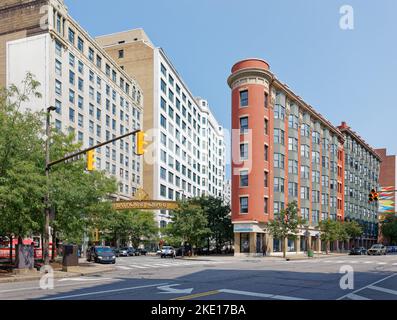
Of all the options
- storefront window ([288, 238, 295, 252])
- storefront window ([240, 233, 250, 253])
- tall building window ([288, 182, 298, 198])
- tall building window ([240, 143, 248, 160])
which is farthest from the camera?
tall building window ([288, 182, 298, 198])

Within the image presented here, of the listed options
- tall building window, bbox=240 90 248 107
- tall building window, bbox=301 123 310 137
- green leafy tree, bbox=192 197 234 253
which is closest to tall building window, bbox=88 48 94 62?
tall building window, bbox=240 90 248 107

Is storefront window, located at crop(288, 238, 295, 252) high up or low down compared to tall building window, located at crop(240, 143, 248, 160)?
down

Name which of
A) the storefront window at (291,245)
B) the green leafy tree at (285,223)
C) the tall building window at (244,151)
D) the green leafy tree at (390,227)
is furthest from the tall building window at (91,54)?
the green leafy tree at (390,227)

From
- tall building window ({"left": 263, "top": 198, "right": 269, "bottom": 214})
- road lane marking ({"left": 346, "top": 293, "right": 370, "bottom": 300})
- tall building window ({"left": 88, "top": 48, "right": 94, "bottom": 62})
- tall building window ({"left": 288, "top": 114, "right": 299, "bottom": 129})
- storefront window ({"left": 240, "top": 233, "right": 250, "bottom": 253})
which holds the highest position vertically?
tall building window ({"left": 88, "top": 48, "right": 94, "bottom": 62})

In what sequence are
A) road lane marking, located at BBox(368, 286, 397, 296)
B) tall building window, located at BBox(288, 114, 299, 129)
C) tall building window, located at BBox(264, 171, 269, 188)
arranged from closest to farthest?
road lane marking, located at BBox(368, 286, 397, 296), tall building window, located at BBox(264, 171, 269, 188), tall building window, located at BBox(288, 114, 299, 129)

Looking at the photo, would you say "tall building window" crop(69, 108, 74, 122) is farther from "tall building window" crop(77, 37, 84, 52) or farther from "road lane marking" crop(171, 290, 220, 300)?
"road lane marking" crop(171, 290, 220, 300)

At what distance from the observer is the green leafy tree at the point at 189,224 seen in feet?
167

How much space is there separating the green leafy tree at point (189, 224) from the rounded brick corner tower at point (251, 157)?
610cm

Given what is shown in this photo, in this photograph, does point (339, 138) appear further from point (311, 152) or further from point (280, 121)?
point (280, 121)

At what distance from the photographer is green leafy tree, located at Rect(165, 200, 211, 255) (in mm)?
51031

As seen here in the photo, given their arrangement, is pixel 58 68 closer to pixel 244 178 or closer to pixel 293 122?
pixel 244 178

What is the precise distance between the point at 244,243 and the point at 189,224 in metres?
9.03

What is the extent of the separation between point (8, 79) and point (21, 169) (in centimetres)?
4460

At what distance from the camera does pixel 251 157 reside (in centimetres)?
5678
